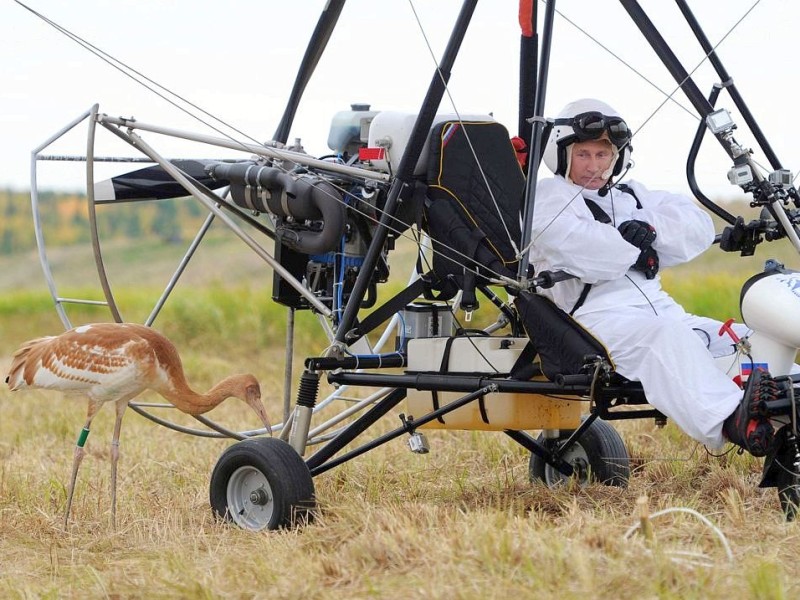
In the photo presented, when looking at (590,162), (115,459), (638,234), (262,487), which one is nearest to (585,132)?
(590,162)

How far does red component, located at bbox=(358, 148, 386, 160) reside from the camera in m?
6.38

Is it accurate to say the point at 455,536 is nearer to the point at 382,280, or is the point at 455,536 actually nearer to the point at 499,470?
the point at 382,280

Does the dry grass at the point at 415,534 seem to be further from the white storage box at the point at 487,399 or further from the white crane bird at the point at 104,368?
the white crane bird at the point at 104,368

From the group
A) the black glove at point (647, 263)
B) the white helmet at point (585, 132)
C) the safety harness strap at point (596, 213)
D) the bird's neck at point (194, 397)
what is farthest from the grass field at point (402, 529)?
the white helmet at point (585, 132)

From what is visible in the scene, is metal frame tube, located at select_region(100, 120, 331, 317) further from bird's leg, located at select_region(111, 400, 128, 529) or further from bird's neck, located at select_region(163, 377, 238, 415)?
bird's leg, located at select_region(111, 400, 128, 529)

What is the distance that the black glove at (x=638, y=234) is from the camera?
599cm

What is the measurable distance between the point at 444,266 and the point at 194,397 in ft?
5.88

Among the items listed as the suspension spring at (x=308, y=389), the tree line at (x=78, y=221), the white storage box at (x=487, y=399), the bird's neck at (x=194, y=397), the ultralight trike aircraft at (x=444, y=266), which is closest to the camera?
the ultralight trike aircraft at (x=444, y=266)

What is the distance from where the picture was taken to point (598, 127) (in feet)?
19.6

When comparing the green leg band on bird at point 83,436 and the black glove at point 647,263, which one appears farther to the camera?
the green leg band on bird at point 83,436

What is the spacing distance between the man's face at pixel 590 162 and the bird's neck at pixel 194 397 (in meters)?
2.40

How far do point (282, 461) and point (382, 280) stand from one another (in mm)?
1200

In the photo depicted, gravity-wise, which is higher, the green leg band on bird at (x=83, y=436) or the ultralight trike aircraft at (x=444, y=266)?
the ultralight trike aircraft at (x=444, y=266)

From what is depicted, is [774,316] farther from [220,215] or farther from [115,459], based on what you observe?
[115,459]
